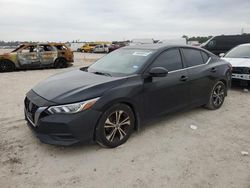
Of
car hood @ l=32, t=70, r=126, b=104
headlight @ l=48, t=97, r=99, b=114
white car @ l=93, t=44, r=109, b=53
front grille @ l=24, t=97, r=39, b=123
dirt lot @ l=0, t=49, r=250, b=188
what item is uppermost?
white car @ l=93, t=44, r=109, b=53

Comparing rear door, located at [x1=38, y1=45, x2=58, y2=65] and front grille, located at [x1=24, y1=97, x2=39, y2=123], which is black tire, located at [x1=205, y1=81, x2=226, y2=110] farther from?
rear door, located at [x1=38, y1=45, x2=58, y2=65]

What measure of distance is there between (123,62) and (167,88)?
3.00ft

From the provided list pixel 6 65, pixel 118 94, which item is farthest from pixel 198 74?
pixel 6 65

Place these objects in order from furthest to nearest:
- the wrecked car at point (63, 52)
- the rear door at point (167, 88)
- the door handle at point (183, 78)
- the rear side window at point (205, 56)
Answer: the wrecked car at point (63, 52) → the rear side window at point (205, 56) → the door handle at point (183, 78) → the rear door at point (167, 88)

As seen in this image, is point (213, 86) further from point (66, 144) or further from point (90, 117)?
point (66, 144)

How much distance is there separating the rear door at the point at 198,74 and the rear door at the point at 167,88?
184 mm

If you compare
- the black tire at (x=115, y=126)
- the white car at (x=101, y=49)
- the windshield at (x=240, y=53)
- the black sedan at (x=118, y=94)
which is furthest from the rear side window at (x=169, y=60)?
the white car at (x=101, y=49)

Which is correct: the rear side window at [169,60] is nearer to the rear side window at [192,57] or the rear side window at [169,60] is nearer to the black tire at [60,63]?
the rear side window at [192,57]

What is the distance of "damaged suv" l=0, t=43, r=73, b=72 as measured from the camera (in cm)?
1316

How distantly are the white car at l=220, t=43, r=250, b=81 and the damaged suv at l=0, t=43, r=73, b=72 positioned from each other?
9278 mm

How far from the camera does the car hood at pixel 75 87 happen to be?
11.4 ft

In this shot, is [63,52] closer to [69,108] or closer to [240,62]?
[240,62]

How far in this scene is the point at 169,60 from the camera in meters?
4.61

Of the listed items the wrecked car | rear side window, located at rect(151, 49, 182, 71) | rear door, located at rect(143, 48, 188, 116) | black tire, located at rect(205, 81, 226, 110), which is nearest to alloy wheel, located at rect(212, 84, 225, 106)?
black tire, located at rect(205, 81, 226, 110)
